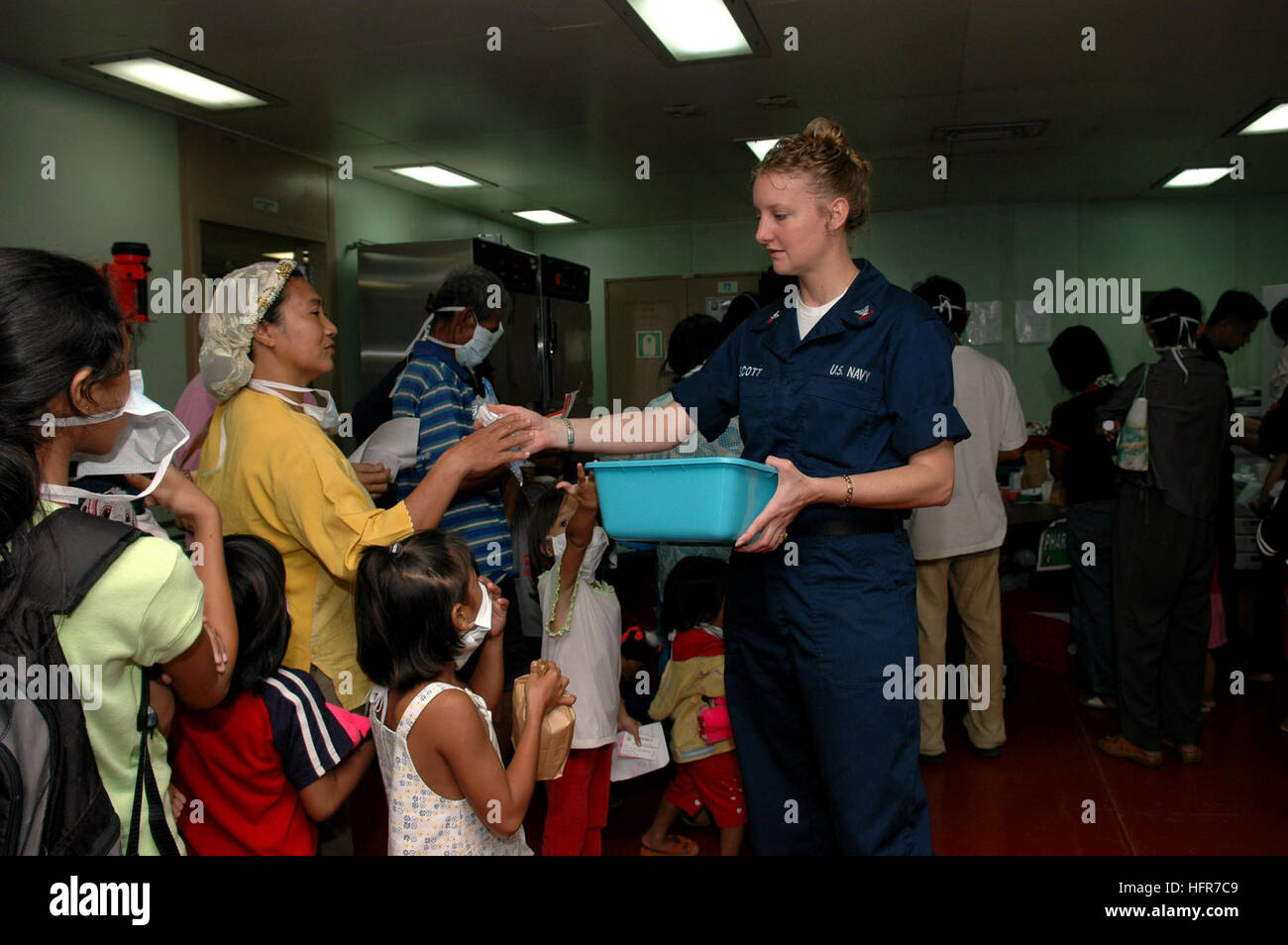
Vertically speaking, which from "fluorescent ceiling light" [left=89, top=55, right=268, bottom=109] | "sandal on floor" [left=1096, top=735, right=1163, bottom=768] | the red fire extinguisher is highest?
"fluorescent ceiling light" [left=89, top=55, right=268, bottom=109]

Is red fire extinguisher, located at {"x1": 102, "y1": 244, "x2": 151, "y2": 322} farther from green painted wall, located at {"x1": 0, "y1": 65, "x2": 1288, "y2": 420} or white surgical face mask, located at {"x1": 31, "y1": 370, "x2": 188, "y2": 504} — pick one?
white surgical face mask, located at {"x1": 31, "y1": 370, "x2": 188, "y2": 504}

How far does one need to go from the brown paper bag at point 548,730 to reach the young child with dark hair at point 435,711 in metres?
0.04

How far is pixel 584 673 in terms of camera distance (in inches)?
95.0

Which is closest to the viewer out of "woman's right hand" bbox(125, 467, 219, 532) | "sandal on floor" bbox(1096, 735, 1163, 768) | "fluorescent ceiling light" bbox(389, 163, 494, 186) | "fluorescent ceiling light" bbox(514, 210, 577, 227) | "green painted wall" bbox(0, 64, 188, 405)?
"woman's right hand" bbox(125, 467, 219, 532)

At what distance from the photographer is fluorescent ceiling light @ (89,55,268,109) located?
3.77 meters

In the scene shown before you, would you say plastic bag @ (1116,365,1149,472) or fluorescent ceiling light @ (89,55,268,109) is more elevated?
fluorescent ceiling light @ (89,55,268,109)

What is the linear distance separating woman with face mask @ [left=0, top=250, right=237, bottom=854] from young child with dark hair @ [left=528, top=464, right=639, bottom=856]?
1.16 meters

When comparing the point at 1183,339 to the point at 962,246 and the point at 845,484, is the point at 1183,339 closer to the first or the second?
the point at 845,484

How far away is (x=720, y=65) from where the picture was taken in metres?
3.96

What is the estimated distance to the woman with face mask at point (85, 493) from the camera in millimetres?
1112

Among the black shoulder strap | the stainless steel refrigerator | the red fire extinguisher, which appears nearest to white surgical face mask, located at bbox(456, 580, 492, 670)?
the black shoulder strap

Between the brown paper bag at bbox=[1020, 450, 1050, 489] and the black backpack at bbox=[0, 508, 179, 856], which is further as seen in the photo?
the brown paper bag at bbox=[1020, 450, 1050, 489]

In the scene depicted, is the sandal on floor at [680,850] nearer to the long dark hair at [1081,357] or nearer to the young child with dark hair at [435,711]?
the young child with dark hair at [435,711]
